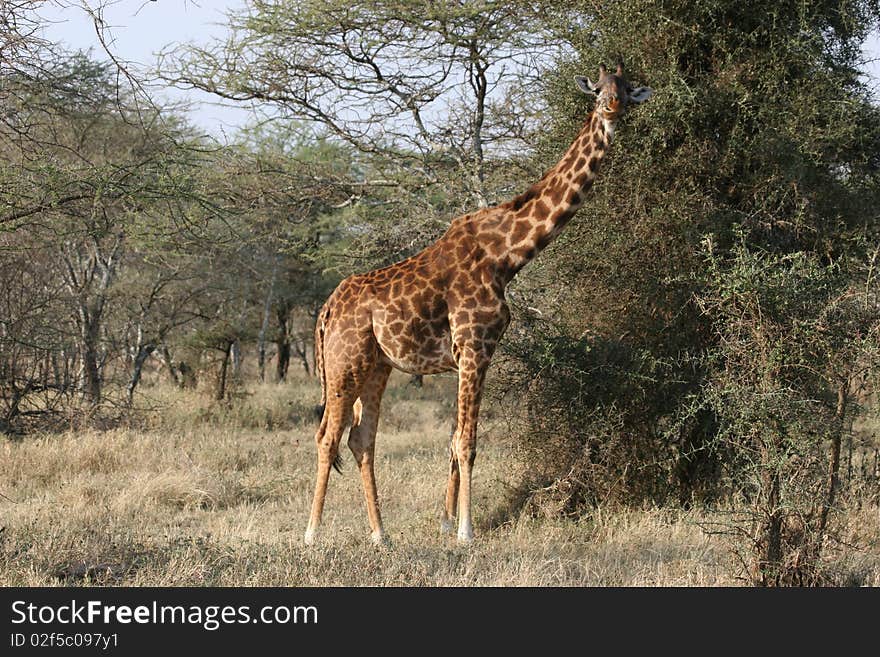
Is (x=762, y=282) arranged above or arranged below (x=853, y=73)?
below

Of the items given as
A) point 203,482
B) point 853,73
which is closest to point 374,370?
point 203,482

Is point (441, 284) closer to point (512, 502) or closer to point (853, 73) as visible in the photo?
point (512, 502)

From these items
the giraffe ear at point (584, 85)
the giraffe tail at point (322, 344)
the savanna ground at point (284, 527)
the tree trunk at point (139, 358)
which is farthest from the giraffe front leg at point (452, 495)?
the tree trunk at point (139, 358)

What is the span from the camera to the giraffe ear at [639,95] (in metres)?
6.70

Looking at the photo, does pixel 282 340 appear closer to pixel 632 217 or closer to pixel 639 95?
pixel 632 217

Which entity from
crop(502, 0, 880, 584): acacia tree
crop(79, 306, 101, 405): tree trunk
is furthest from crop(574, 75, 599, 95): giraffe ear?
crop(79, 306, 101, 405): tree trunk

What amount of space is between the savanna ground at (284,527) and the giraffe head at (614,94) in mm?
2852

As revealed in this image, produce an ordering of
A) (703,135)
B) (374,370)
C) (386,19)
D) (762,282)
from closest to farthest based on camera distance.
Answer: (762,282), (374,370), (703,135), (386,19)

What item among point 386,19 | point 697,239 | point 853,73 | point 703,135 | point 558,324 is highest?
point 386,19

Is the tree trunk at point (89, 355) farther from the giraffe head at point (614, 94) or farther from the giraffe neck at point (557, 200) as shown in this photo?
the giraffe head at point (614, 94)

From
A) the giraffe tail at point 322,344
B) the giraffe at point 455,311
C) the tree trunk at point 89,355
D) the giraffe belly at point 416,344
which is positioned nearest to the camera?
the giraffe at point 455,311

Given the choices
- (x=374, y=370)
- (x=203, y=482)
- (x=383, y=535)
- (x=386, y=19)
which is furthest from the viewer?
(x=386, y=19)

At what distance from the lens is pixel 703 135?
8242mm

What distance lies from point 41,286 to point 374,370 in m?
6.61
